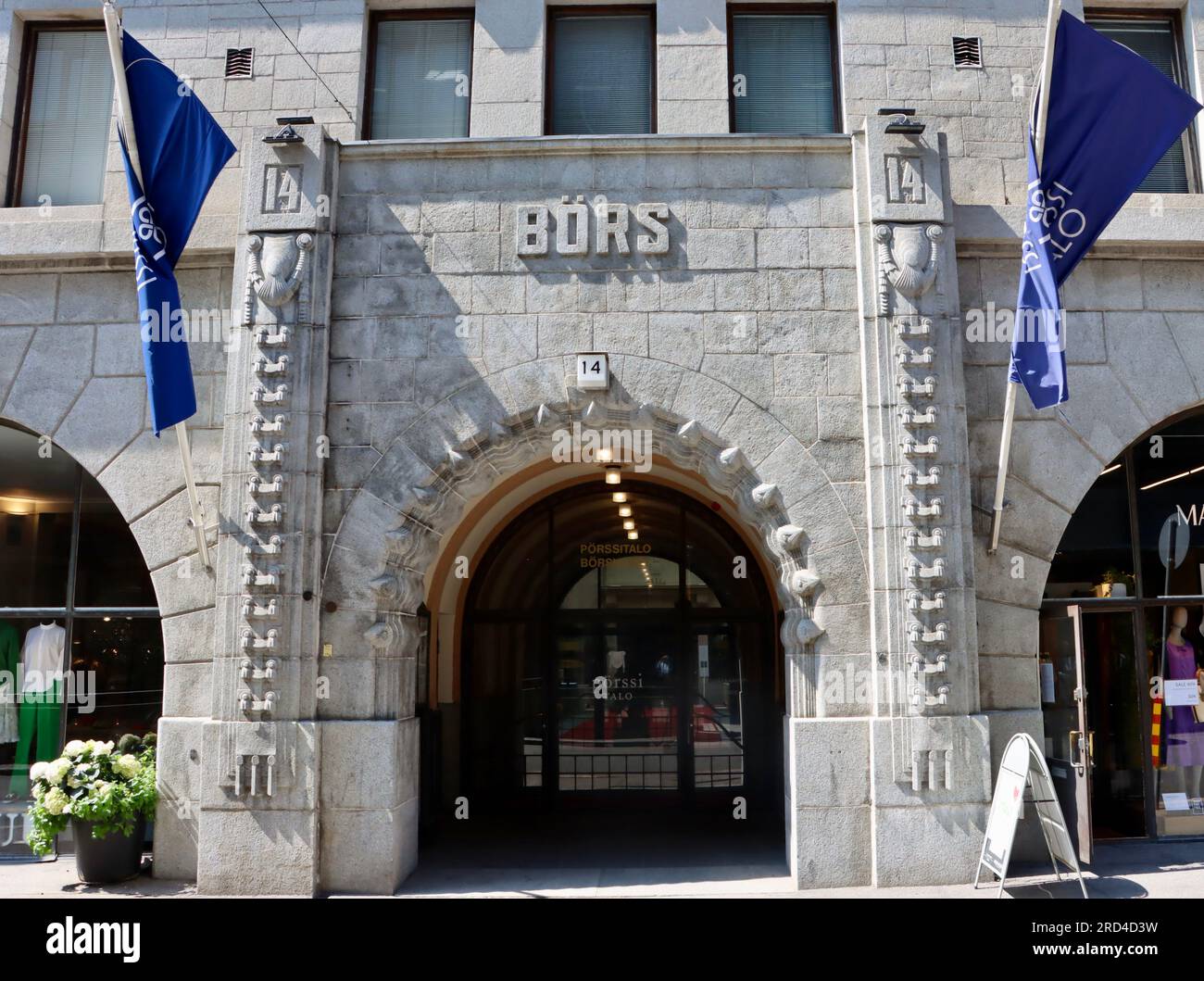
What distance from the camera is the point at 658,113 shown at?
10141 millimetres

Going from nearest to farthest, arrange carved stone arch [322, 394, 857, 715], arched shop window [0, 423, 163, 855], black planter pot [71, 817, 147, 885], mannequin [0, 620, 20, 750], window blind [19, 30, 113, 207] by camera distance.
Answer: black planter pot [71, 817, 147, 885], carved stone arch [322, 394, 857, 715], arched shop window [0, 423, 163, 855], mannequin [0, 620, 20, 750], window blind [19, 30, 113, 207]

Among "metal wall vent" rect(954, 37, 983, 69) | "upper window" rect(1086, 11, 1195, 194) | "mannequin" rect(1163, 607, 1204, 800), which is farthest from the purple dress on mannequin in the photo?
"metal wall vent" rect(954, 37, 983, 69)

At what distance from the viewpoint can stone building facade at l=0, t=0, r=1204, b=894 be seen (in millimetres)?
8672

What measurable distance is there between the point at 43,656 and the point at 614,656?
673cm

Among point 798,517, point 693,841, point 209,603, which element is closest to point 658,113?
point 798,517

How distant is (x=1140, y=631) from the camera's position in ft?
33.2

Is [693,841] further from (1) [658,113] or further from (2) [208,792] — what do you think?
(1) [658,113]

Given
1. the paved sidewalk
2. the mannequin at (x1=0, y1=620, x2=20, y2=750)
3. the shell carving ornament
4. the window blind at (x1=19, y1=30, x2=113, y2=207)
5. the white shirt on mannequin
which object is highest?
the window blind at (x1=19, y1=30, x2=113, y2=207)

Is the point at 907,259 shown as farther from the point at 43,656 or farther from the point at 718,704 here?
the point at 43,656

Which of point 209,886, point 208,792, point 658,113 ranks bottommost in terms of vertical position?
point 209,886

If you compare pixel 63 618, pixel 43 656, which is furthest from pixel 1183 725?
pixel 43 656

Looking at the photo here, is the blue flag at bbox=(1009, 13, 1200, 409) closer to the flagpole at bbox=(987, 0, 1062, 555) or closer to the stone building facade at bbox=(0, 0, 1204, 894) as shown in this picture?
the flagpole at bbox=(987, 0, 1062, 555)

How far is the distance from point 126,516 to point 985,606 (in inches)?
344

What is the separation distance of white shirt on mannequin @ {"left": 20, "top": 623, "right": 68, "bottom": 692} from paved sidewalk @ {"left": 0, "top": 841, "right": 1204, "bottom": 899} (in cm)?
184
